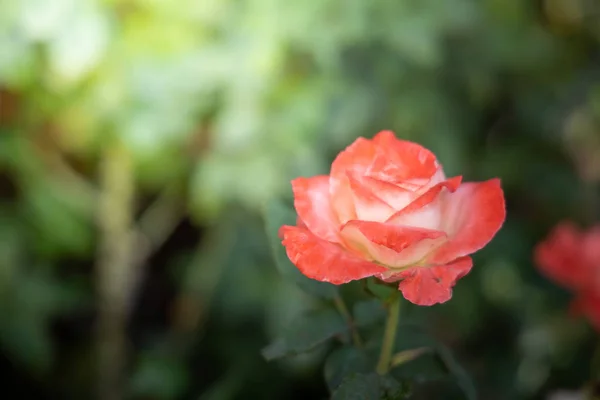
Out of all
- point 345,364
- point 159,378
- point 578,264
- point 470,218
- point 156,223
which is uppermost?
point 470,218

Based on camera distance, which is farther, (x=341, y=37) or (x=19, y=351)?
(x=19, y=351)

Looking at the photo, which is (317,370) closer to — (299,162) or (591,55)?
(299,162)

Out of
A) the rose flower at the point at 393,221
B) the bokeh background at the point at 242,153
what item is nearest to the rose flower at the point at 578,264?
the bokeh background at the point at 242,153

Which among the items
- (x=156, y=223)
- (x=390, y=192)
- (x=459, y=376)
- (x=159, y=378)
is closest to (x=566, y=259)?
(x=459, y=376)

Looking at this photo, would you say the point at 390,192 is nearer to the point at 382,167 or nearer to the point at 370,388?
the point at 382,167

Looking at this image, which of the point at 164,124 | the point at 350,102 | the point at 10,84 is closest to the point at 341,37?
the point at 350,102

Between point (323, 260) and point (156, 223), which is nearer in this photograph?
point (323, 260)
